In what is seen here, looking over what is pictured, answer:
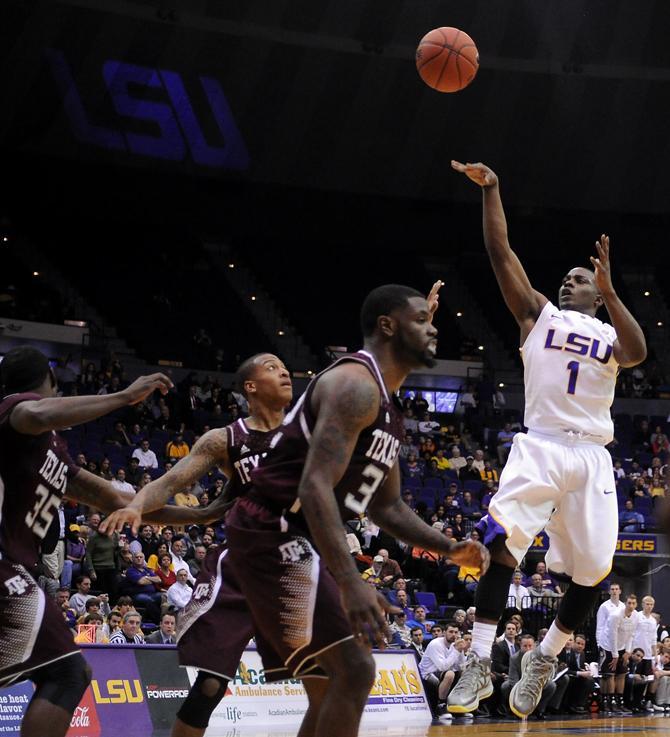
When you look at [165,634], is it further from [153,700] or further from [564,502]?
[564,502]

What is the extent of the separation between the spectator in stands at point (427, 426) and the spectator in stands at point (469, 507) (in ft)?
17.6

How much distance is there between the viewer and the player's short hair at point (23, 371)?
5.25 m

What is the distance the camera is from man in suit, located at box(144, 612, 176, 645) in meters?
12.9

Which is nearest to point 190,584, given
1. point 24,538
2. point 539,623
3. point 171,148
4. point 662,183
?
→ point 539,623

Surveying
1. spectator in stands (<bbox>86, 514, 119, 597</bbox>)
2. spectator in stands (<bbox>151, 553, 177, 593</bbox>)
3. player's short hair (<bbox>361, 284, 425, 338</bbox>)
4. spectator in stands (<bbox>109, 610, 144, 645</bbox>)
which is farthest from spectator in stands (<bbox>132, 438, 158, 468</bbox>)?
player's short hair (<bbox>361, 284, 425, 338</bbox>)

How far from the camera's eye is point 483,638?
260 inches

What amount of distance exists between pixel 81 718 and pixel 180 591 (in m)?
4.10

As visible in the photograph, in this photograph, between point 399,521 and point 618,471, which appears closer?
point 399,521

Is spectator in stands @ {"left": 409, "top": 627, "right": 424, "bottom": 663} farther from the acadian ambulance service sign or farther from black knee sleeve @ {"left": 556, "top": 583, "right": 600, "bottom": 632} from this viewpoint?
black knee sleeve @ {"left": 556, "top": 583, "right": 600, "bottom": 632}

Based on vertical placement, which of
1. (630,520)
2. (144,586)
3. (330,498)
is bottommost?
(144,586)

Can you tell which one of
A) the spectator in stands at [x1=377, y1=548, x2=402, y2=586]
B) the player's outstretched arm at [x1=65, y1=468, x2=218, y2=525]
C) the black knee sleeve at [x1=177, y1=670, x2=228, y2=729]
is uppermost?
the player's outstretched arm at [x1=65, y1=468, x2=218, y2=525]

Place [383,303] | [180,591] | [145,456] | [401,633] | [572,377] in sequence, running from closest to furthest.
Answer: [383,303] → [572,377] → [180,591] → [401,633] → [145,456]

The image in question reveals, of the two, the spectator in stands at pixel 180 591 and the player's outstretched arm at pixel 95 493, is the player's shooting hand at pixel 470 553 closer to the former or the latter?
the player's outstretched arm at pixel 95 493

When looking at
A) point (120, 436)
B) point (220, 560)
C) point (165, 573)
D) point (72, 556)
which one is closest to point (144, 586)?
point (165, 573)
